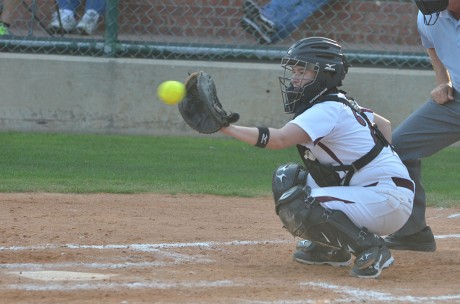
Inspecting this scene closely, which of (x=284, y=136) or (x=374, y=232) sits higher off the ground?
(x=284, y=136)

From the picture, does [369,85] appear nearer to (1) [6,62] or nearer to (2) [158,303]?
(1) [6,62]

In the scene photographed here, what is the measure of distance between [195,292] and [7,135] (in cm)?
558

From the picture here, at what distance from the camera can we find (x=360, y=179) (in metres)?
4.77

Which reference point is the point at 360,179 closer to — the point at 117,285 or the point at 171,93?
the point at 171,93

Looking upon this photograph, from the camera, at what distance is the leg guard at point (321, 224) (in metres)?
4.61

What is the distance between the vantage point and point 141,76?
9523 millimetres

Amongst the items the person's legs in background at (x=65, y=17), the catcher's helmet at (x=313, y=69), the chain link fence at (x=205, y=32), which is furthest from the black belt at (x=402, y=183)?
the person's legs in background at (x=65, y=17)

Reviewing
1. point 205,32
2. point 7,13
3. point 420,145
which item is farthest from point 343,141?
point 7,13

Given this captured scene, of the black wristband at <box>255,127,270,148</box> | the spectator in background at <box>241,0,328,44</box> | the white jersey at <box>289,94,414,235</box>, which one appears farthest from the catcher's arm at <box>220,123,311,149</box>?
the spectator in background at <box>241,0,328,44</box>

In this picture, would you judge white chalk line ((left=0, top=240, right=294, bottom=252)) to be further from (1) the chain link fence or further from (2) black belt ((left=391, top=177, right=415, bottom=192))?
(1) the chain link fence

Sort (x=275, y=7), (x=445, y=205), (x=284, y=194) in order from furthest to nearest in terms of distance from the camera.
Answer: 1. (x=275, y=7)
2. (x=445, y=205)
3. (x=284, y=194)

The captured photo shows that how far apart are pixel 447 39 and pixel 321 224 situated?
158 cm

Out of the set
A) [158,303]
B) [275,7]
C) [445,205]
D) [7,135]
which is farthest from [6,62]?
[158,303]

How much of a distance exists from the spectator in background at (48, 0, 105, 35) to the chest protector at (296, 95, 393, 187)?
5719mm
